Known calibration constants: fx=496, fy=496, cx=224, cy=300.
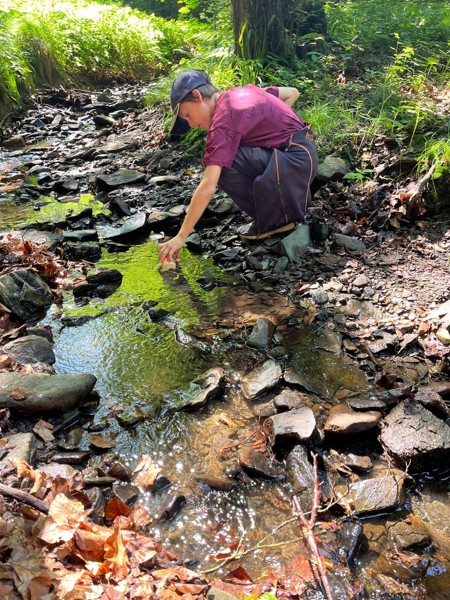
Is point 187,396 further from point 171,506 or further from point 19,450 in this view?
point 19,450

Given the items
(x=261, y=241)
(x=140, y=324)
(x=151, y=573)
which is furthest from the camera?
(x=261, y=241)

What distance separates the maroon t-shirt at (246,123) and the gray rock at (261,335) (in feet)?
3.69

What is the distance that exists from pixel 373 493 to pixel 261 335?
1328mm

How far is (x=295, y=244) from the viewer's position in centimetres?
430

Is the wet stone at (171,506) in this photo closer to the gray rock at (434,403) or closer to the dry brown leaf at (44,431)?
the dry brown leaf at (44,431)

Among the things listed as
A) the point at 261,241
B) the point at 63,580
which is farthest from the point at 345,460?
the point at 261,241

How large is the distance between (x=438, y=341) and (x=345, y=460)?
1164 mm

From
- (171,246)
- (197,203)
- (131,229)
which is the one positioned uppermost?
(197,203)

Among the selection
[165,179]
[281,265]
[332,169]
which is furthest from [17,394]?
[165,179]

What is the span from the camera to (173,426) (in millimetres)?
2662

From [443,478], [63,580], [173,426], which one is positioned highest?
[63,580]

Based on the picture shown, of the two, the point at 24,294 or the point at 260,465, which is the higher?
the point at 24,294

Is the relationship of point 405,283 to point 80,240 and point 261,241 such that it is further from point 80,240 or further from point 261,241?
point 80,240

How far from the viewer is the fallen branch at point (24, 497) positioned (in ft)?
6.19
